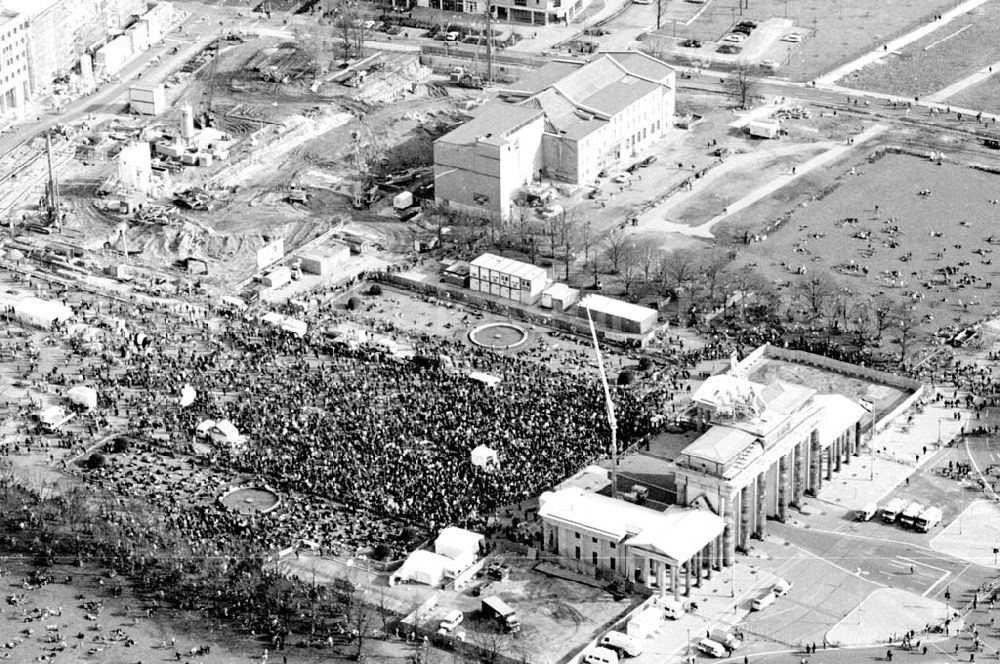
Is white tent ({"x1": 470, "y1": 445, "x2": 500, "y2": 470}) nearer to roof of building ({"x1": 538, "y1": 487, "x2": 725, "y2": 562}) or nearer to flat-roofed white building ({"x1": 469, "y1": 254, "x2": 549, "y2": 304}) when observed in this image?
roof of building ({"x1": 538, "y1": 487, "x2": 725, "y2": 562})

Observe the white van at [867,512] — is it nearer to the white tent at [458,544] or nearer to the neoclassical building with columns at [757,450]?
the neoclassical building with columns at [757,450]

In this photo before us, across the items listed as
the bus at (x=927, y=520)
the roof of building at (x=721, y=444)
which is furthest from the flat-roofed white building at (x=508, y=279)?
the bus at (x=927, y=520)

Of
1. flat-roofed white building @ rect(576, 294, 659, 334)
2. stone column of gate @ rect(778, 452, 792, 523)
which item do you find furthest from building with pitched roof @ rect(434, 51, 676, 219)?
stone column of gate @ rect(778, 452, 792, 523)

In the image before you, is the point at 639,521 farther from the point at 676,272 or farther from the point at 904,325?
the point at 676,272

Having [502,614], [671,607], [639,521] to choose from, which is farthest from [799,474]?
[502,614]

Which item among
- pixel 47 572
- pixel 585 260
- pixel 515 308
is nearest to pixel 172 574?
pixel 47 572
